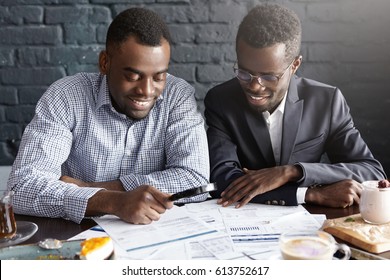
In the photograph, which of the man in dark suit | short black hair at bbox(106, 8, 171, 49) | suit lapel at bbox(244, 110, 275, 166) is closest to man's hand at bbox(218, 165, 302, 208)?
the man in dark suit

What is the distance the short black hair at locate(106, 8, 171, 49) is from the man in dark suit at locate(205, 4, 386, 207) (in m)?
0.28

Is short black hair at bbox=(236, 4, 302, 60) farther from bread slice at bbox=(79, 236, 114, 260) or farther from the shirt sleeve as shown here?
bread slice at bbox=(79, 236, 114, 260)

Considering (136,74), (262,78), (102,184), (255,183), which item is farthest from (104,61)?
(255,183)

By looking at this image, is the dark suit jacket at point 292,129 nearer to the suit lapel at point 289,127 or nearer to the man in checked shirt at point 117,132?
the suit lapel at point 289,127

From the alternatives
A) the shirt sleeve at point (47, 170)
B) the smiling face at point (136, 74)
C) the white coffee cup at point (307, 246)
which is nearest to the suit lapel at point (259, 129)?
the smiling face at point (136, 74)

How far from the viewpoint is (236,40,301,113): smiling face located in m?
1.69

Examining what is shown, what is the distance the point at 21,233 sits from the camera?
128 centimetres

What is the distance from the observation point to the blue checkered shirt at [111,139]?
161 cm

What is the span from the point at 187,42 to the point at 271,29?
0.71 meters

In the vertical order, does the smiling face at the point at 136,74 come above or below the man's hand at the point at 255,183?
above

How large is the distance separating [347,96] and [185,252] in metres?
1.55

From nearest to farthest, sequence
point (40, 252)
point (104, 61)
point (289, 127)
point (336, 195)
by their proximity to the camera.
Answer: point (40, 252) < point (336, 195) < point (104, 61) < point (289, 127)

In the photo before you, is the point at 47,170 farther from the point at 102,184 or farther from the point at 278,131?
the point at 278,131

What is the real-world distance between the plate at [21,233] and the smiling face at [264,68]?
810 mm
